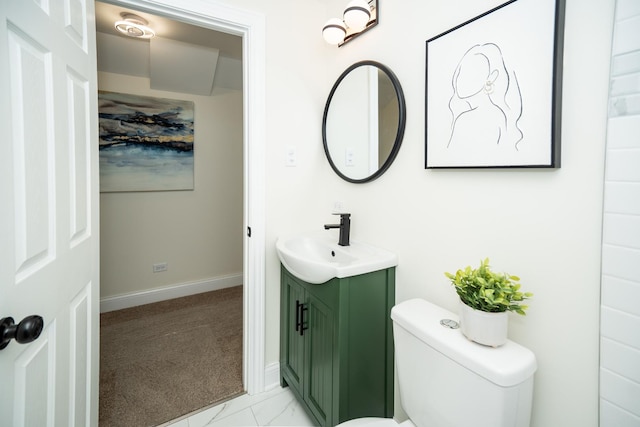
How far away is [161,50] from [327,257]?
215 centimetres

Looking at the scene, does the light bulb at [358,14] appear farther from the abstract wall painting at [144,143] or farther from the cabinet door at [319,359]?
the abstract wall painting at [144,143]

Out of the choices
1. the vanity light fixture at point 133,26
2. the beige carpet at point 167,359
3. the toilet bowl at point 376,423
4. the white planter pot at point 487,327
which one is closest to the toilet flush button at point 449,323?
the white planter pot at point 487,327

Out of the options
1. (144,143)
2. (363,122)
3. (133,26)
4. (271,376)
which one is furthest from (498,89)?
(144,143)

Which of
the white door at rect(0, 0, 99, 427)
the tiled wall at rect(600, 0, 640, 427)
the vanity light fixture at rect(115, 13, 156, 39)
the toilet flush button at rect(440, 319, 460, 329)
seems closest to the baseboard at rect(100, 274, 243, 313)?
the white door at rect(0, 0, 99, 427)

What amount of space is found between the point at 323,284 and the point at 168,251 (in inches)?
87.8

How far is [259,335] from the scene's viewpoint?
5.52 ft

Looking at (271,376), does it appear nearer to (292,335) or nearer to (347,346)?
(292,335)

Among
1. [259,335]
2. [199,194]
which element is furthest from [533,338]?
[199,194]

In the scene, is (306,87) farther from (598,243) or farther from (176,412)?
(176,412)

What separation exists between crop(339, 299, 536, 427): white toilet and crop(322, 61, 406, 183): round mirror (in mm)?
747

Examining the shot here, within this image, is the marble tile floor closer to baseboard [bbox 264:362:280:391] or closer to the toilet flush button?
baseboard [bbox 264:362:280:391]

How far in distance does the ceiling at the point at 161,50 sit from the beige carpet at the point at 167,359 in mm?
2091

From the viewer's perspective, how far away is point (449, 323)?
0.97 meters

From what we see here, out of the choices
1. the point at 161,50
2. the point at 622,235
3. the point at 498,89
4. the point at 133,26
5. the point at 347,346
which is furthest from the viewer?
the point at 161,50
